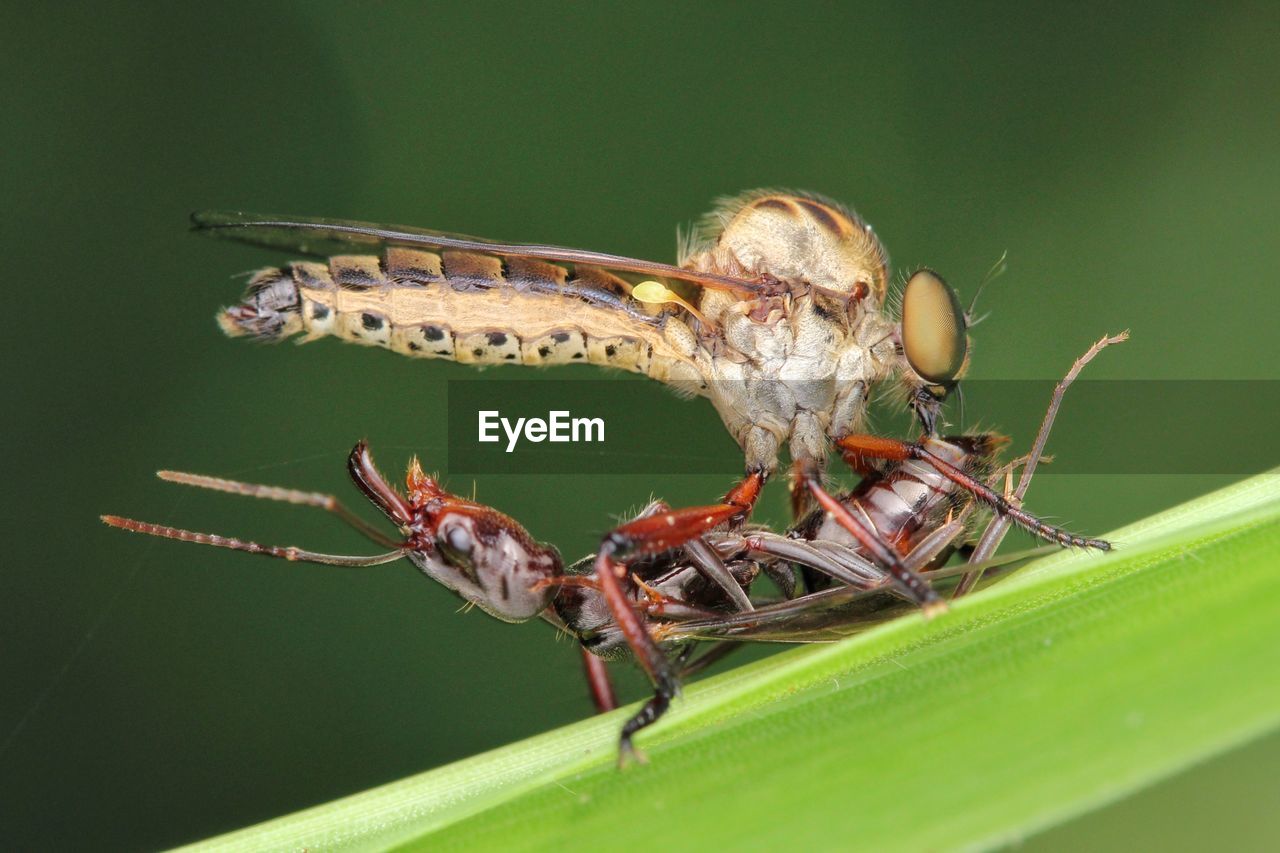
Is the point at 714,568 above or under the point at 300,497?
under

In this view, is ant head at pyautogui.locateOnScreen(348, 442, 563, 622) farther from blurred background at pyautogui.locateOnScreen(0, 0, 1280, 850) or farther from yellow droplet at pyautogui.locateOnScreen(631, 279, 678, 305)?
yellow droplet at pyautogui.locateOnScreen(631, 279, 678, 305)

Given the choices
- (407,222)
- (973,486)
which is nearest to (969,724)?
(973,486)

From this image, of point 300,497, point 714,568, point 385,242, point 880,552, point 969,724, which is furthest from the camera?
point 385,242

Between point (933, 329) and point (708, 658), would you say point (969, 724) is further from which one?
point (933, 329)

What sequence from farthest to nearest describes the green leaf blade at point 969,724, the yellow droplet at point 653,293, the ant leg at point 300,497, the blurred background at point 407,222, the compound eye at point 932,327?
the blurred background at point 407,222 < the yellow droplet at point 653,293 < the compound eye at point 932,327 < the ant leg at point 300,497 < the green leaf blade at point 969,724

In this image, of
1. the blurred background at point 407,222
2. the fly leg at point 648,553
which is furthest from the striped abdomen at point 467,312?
the fly leg at point 648,553

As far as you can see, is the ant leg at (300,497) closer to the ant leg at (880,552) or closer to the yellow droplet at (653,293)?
the ant leg at (880,552)

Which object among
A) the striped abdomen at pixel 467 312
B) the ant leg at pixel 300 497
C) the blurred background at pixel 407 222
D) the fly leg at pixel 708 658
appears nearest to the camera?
the ant leg at pixel 300 497
